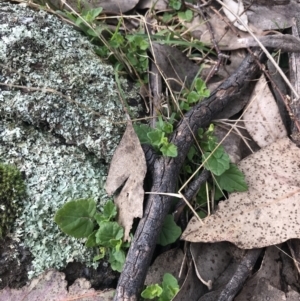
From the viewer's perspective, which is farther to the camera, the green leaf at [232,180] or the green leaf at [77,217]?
the green leaf at [232,180]

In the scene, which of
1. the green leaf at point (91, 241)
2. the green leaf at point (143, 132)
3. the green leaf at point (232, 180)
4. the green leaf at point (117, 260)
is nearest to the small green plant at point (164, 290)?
the green leaf at point (117, 260)

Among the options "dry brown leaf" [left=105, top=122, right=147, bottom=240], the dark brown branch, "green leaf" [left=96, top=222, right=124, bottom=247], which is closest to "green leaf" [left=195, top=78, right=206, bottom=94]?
the dark brown branch

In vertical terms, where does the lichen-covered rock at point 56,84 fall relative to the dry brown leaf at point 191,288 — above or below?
above

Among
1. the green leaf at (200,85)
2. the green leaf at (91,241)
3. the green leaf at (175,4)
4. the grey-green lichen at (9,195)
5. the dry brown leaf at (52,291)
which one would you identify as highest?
the green leaf at (175,4)

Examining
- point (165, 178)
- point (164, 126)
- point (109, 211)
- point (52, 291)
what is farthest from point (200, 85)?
point (52, 291)

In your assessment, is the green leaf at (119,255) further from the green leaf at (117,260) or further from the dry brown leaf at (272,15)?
the dry brown leaf at (272,15)

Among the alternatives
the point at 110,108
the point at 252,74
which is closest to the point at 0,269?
the point at 110,108

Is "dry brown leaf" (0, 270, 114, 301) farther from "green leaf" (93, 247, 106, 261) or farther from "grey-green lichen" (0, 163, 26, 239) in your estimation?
"grey-green lichen" (0, 163, 26, 239)

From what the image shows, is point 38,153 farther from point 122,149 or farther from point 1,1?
point 1,1

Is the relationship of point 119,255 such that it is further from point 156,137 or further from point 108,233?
point 156,137
